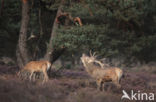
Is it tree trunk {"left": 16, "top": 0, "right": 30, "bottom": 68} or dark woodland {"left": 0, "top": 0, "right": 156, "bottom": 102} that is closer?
dark woodland {"left": 0, "top": 0, "right": 156, "bottom": 102}

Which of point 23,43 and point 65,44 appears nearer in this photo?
point 65,44

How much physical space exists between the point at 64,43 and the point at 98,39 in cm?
195

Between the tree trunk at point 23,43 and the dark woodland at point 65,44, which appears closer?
the dark woodland at point 65,44

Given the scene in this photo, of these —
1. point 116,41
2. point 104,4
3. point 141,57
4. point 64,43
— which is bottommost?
point 141,57

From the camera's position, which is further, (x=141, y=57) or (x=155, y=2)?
(x=141, y=57)

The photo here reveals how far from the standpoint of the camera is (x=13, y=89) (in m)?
9.81

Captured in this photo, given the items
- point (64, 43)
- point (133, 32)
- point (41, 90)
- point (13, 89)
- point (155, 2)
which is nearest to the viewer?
point (13, 89)

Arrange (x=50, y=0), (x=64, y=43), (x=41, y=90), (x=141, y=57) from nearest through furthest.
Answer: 1. (x=41, y=90)
2. (x=64, y=43)
3. (x=50, y=0)
4. (x=141, y=57)

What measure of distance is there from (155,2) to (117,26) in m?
4.93

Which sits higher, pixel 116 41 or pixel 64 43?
pixel 64 43

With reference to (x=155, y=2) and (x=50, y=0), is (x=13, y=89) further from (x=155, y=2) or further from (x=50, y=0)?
(x=155, y=2)

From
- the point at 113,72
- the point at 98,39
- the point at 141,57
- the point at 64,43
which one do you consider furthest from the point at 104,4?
the point at 141,57

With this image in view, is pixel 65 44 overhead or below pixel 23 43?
overhead

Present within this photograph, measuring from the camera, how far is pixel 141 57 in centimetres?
3731
